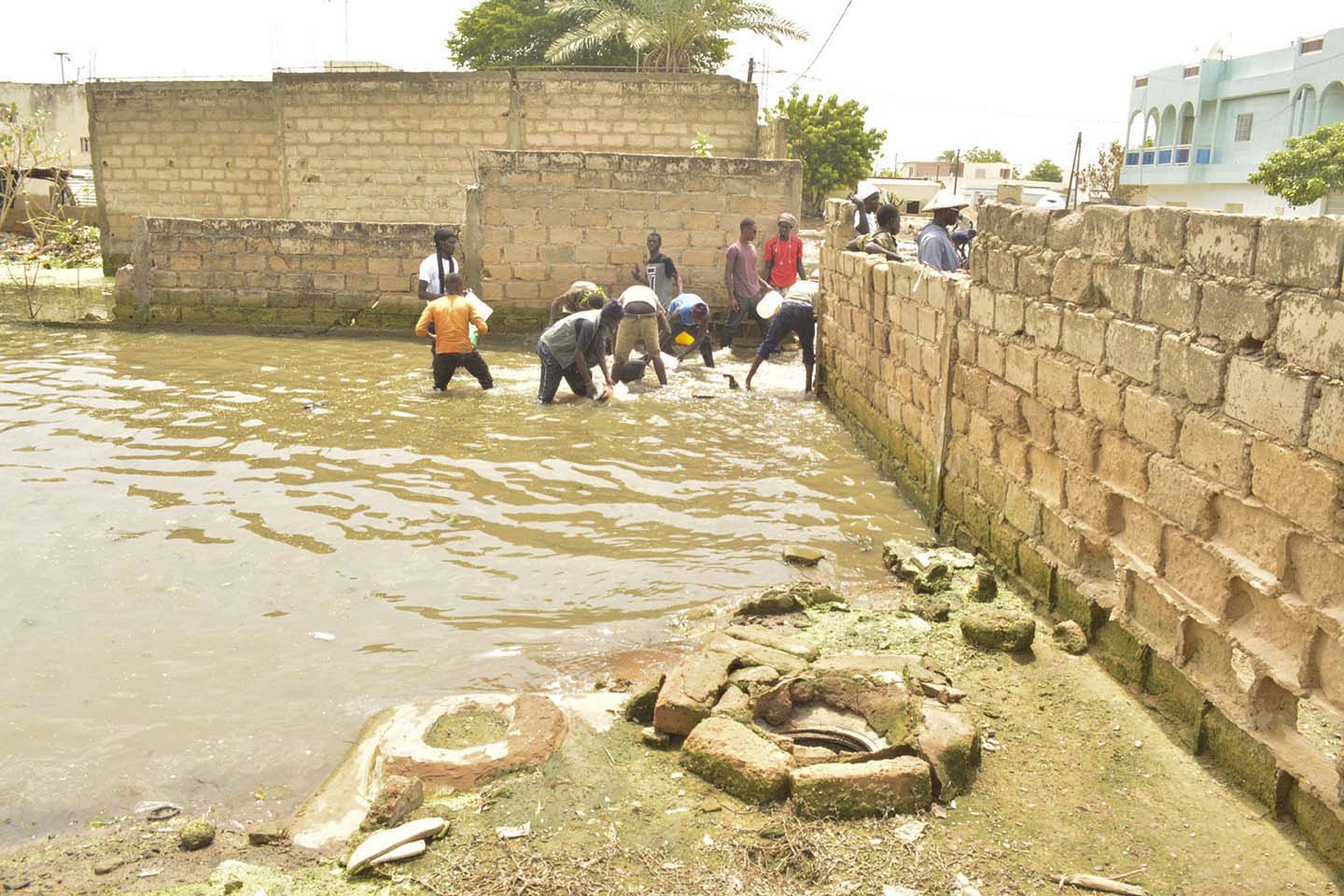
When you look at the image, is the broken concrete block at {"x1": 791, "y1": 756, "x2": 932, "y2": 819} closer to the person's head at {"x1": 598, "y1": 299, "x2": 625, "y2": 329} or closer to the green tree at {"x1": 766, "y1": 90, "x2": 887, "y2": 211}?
the person's head at {"x1": 598, "y1": 299, "x2": 625, "y2": 329}

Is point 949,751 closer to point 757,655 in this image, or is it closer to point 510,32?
point 757,655

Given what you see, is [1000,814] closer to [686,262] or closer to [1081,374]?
[1081,374]

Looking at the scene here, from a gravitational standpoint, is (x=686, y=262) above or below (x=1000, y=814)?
above

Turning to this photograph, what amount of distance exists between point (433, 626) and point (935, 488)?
3.55 meters

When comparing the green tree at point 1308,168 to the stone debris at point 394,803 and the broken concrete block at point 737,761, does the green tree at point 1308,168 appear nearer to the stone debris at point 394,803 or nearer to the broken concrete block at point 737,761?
the broken concrete block at point 737,761

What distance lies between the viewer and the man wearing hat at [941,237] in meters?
8.54

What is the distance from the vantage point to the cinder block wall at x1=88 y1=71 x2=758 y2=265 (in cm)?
1989

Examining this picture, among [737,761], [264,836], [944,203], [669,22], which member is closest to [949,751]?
[737,761]

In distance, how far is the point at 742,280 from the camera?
13727mm

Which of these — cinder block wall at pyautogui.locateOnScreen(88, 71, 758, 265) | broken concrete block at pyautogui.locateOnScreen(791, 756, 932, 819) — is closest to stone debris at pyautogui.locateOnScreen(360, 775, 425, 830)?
broken concrete block at pyautogui.locateOnScreen(791, 756, 932, 819)

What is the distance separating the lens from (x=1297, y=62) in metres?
33.6

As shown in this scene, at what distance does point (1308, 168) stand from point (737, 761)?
31.7m

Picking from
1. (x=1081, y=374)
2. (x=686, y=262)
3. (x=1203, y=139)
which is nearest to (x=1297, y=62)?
(x=1203, y=139)

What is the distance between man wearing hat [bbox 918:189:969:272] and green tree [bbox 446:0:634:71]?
3357cm
